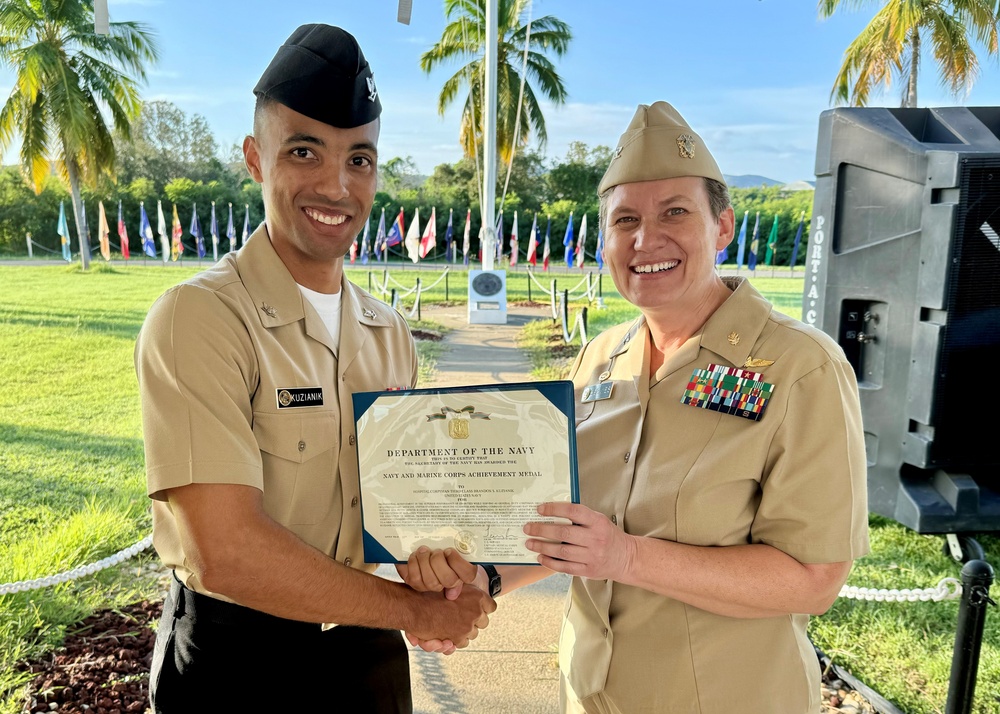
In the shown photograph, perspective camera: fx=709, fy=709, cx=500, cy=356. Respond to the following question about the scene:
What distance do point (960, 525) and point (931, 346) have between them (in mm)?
997

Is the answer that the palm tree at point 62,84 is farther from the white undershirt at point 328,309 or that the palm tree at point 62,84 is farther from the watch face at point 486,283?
the watch face at point 486,283

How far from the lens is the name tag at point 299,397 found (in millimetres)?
1606

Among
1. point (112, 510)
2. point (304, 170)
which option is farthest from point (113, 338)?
point (304, 170)

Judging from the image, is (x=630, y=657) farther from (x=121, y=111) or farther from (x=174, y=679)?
(x=121, y=111)

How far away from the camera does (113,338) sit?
4441mm

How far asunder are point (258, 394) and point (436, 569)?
56cm

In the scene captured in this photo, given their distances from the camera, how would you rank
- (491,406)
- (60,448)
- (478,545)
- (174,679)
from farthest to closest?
(60,448) < (174,679) < (478,545) < (491,406)

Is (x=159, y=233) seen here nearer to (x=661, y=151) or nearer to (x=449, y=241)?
(x=449, y=241)

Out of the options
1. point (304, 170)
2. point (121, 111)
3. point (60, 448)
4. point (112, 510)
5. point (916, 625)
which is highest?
point (121, 111)

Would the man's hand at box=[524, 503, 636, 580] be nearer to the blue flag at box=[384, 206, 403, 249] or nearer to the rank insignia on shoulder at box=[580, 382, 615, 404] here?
the rank insignia on shoulder at box=[580, 382, 615, 404]

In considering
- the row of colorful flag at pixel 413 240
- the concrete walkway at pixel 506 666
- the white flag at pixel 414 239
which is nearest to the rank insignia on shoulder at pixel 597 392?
the row of colorful flag at pixel 413 240

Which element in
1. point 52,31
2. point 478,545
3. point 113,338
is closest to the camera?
point 478,545

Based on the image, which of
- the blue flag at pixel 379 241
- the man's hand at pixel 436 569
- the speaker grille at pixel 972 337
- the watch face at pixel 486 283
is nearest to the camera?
the man's hand at pixel 436 569

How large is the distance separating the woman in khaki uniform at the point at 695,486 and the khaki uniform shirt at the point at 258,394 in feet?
1.04
